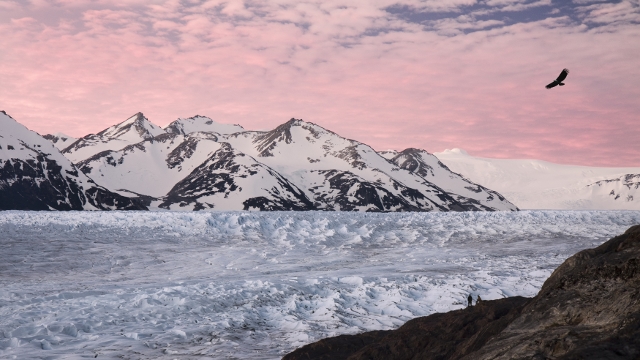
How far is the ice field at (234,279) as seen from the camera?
1494 cm

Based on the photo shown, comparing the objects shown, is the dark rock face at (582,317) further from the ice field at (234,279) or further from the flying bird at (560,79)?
the ice field at (234,279)

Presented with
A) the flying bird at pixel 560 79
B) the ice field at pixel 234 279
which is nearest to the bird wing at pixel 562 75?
the flying bird at pixel 560 79

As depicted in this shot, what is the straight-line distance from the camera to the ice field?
14938mm

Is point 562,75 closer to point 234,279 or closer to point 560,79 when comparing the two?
point 560,79

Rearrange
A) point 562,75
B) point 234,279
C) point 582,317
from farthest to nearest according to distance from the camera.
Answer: point 234,279, point 562,75, point 582,317

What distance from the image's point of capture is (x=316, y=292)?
66.8ft

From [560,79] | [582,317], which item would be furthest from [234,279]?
[582,317]

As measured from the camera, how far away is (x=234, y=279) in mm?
24812

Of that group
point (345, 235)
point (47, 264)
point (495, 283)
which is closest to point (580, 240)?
point (345, 235)

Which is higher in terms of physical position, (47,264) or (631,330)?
(631,330)

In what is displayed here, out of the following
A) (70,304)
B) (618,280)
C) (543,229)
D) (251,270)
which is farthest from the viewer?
(543,229)

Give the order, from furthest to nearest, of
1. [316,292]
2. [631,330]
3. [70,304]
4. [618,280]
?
1. [316,292]
2. [70,304]
3. [618,280]
4. [631,330]

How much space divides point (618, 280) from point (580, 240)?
42.7m

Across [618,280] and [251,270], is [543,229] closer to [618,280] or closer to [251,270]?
[251,270]
